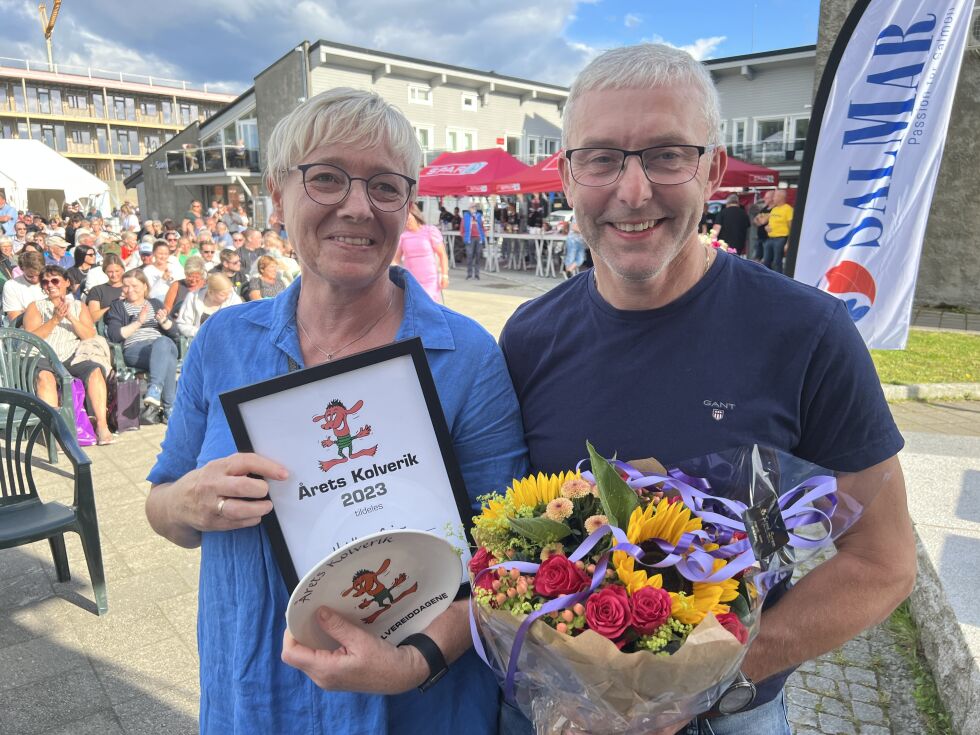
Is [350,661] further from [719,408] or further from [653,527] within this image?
[719,408]

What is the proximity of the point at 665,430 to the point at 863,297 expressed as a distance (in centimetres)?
531

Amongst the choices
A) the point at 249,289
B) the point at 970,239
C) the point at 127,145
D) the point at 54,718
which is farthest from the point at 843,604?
the point at 127,145

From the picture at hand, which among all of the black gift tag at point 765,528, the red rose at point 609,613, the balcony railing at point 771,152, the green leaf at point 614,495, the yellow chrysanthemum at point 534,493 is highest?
the balcony railing at point 771,152

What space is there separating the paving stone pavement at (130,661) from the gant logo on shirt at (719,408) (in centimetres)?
214

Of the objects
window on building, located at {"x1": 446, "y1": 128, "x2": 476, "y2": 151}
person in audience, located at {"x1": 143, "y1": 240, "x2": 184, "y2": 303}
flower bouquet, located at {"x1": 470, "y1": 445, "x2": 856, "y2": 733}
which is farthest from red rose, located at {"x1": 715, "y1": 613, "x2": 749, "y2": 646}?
window on building, located at {"x1": 446, "y1": 128, "x2": 476, "y2": 151}

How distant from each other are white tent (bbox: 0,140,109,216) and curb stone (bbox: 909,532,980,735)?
29.4m

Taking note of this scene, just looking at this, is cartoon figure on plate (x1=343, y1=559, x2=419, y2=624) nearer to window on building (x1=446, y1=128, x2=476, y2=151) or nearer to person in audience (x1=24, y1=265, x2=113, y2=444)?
person in audience (x1=24, y1=265, x2=113, y2=444)

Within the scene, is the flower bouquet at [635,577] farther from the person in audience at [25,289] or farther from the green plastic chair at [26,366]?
the person in audience at [25,289]

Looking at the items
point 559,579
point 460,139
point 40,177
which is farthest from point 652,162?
point 460,139

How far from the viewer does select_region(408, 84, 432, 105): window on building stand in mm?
30906

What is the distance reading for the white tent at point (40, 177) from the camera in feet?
82.1

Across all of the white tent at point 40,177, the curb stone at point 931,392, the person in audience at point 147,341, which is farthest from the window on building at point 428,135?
the curb stone at point 931,392

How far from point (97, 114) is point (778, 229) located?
221 ft

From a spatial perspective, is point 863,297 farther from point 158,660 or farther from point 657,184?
point 158,660
